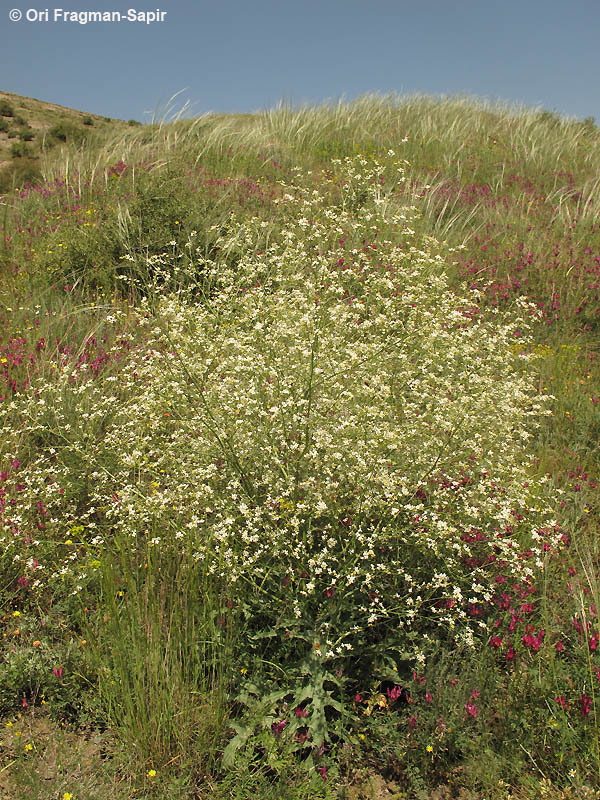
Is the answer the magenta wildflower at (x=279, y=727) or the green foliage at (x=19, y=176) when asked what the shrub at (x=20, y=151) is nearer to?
the green foliage at (x=19, y=176)

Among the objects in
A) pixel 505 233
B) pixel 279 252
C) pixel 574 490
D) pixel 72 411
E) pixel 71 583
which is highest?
pixel 505 233

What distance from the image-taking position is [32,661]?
2877 millimetres

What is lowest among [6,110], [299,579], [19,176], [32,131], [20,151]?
[299,579]

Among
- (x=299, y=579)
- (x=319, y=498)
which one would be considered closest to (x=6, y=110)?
(x=319, y=498)

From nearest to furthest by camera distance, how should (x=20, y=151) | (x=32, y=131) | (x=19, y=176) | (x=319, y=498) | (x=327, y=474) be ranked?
1. (x=319, y=498)
2. (x=327, y=474)
3. (x=19, y=176)
4. (x=20, y=151)
5. (x=32, y=131)

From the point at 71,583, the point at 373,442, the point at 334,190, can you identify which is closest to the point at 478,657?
the point at 373,442

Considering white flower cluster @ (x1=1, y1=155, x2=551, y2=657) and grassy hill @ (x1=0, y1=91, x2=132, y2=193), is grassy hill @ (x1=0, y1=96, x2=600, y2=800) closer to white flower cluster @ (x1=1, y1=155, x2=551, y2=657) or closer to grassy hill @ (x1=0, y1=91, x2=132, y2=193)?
white flower cluster @ (x1=1, y1=155, x2=551, y2=657)

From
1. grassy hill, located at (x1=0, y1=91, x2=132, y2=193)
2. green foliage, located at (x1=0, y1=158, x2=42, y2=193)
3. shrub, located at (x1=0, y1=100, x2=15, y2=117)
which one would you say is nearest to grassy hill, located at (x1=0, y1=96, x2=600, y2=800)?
green foliage, located at (x1=0, y1=158, x2=42, y2=193)

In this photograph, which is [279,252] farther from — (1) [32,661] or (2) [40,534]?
(1) [32,661]

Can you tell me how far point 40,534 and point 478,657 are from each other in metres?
2.69

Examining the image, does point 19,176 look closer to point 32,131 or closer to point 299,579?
point 299,579

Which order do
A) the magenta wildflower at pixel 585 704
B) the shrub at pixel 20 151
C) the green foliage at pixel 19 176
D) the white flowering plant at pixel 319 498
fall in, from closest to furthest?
the magenta wildflower at pixel 585 704
the white flowering plant at pixel 319 498
the green foliage at pixel 19 176
the shrub at pixel 20 151

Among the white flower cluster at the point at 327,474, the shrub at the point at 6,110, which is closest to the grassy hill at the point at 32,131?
the shrub at the point at 6,110

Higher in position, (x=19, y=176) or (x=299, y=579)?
(x=19, y=176)
